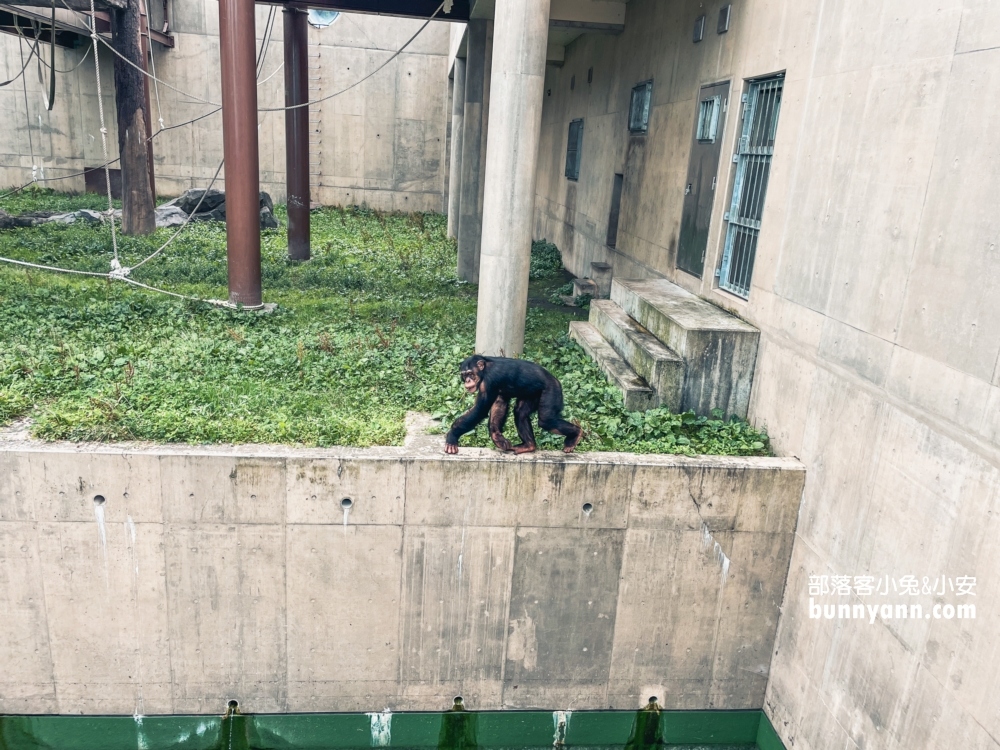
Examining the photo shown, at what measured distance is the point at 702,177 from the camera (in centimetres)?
911

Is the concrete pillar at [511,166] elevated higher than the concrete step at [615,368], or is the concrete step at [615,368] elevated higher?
the concrete pillar at [511,166]

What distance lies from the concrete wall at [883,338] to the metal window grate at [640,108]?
3178 mm

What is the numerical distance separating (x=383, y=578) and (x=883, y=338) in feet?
14.8

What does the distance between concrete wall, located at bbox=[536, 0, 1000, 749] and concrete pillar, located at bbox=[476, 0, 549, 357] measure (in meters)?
2.28

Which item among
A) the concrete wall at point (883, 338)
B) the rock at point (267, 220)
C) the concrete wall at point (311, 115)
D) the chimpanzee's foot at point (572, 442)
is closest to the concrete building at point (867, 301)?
the concrete wall at point (883, 338)

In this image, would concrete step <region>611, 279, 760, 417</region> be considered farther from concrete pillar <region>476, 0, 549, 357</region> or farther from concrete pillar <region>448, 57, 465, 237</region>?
concrete pillar <region>448, 57, 465, 237</region>

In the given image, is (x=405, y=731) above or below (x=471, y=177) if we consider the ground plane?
below

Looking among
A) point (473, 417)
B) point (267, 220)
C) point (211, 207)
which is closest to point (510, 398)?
point (473, 417)

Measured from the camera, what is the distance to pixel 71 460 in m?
6.15

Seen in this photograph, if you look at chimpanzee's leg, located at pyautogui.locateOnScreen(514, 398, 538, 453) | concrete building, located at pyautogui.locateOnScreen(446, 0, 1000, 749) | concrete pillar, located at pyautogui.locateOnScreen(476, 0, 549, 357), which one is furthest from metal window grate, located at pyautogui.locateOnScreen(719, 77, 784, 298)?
chimpanzee's leg, located at pyautogui.locateOnScreen(514, 398, 538, 453)

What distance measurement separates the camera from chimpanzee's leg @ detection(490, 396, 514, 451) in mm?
6434

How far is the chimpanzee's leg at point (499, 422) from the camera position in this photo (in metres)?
6.43

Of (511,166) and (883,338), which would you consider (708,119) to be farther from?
(883,338)

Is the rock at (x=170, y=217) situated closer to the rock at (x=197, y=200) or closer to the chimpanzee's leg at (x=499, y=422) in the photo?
the rock at (x=197, y=200)
